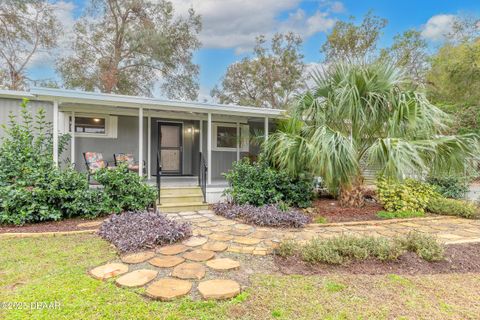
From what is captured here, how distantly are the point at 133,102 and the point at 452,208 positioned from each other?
7697 mm

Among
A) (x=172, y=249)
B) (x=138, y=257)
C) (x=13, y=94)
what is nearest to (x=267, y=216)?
(x=172, y=249)

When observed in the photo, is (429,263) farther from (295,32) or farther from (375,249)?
(295,32)

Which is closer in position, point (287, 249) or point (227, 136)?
point (287, 249)

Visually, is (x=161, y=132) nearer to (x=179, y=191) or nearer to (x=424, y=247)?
(x=179, y=191)

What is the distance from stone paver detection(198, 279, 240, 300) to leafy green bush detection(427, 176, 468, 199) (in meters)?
8.06

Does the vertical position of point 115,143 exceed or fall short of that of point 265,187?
it exceeds it

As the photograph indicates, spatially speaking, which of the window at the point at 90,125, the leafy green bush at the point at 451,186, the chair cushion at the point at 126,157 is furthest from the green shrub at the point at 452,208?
the window at the point at 90,125

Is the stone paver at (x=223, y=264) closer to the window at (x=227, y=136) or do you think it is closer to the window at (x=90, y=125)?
the window at (x=227, y=136)

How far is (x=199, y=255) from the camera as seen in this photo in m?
3.52

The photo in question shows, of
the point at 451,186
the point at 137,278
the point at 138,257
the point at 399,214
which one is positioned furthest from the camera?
the point at 451,186

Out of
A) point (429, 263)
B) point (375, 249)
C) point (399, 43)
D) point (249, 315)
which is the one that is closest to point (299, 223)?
point (375, 249)

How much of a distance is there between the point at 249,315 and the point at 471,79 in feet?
53.0

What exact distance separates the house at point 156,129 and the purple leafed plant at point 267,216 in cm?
139

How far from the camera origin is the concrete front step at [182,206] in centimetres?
618
